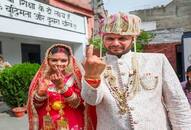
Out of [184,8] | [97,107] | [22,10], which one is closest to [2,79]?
[22,10]

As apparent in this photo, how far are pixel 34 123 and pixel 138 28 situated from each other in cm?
162

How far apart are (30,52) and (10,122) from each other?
633 centimetres

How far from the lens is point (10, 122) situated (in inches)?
361

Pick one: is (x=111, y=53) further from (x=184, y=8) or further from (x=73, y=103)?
(x=184, y=8)

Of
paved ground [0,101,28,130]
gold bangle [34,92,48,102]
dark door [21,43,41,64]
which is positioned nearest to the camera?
gold bangle [34,92,48,102]

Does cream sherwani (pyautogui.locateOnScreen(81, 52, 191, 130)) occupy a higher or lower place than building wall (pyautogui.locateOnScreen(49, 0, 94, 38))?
lower

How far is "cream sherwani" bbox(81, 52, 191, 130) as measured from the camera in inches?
90.1

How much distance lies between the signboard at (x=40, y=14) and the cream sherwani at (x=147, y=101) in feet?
27.2

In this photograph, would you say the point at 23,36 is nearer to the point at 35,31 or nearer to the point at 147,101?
the point at 35,31

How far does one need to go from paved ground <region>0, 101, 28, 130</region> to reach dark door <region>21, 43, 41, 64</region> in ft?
14.6

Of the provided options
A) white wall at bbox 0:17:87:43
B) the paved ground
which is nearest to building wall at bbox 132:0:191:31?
white wall at bbox 0:17:87:43

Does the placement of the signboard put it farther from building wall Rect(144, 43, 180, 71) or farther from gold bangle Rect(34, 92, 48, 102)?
gold bangle Rect(34, 92, 48, 102)

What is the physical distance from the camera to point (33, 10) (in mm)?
11992

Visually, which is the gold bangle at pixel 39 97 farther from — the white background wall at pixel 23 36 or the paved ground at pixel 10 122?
the white background wall at pixel 23 36
